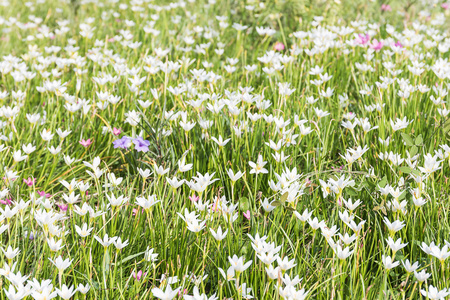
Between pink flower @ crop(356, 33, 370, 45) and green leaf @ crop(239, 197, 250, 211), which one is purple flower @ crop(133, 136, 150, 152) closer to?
green leaf @ crop(239, 197, 250, 211)

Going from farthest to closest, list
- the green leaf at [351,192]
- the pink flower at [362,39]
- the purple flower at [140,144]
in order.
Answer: the pink flower at [362,39] < the purple flower at [140,144] < the green leaf at [351,192]

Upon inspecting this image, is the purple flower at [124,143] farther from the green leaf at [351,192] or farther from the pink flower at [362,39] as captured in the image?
the pink flower at [362,39]

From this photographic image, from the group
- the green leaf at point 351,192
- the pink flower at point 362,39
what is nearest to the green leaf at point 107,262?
the green leaf at point 351,192

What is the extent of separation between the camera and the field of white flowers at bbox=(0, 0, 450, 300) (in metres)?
1.62

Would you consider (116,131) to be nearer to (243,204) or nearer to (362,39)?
(243,204)

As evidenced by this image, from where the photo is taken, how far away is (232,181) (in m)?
1.98

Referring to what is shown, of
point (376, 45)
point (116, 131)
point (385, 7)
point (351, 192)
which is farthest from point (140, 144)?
point (385, 7)

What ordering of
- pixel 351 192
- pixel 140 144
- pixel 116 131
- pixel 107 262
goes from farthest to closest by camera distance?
1. pixel 116 131
2. pixel 140 144
3. pixel 351 192
4. pixel 107 262

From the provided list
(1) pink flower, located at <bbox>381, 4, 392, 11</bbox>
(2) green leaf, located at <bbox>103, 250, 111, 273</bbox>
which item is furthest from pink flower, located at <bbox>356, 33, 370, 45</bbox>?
(2) green leaf, located at <bbox>103, 250, 111, 273</bbox>

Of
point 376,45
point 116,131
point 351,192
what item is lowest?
point 116,131

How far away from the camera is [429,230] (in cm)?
190

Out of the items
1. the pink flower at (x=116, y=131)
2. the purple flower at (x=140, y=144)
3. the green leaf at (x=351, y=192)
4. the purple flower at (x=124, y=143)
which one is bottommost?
the pink flower at (x=116, y=131)

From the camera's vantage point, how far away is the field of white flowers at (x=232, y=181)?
5.33 feet

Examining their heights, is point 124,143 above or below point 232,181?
below
